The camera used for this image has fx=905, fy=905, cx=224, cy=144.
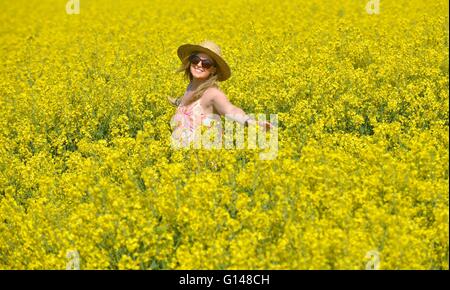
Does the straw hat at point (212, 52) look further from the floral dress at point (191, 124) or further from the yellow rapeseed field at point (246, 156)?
the yellow rapeseed field at point (246, 156)

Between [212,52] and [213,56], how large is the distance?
5 cm

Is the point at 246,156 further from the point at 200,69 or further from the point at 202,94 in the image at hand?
the point at 200,69

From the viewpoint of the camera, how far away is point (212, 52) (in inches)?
303

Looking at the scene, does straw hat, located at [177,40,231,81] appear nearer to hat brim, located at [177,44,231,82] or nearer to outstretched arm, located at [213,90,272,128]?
hat brim, located at [177,44,231,82]

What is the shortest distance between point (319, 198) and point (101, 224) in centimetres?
147

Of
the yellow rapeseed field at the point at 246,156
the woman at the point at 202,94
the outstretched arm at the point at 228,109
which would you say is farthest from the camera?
the woman at the point at 202,94

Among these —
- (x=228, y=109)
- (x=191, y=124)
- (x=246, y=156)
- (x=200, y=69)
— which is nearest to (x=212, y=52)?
(x=200, y=69)

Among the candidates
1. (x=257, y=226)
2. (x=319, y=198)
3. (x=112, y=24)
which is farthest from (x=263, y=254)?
(x=112, y=24)

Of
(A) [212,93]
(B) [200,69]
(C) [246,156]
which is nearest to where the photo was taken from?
(C) [246,156]

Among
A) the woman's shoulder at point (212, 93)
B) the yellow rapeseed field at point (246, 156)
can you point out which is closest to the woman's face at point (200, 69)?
the woman's shoulder at point (212, 93)

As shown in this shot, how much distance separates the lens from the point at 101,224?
595 cm

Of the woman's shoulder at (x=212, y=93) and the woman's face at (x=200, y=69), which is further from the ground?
the woman's face at (x=200, y=69)

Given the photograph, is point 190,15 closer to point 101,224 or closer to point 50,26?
point 50,26

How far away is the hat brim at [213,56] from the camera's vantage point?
7711 millimetres
